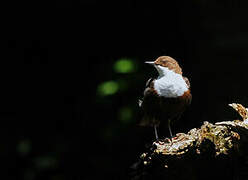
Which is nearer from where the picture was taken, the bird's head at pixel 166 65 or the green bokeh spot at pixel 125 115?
the bird's head at pixel 166 65

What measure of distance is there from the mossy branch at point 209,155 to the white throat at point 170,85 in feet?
2.04

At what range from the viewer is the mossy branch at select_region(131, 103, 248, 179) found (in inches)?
93.2

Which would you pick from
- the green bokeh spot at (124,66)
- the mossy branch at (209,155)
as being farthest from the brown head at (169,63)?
the mossy branch at (209,155)

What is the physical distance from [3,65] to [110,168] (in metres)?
1.51

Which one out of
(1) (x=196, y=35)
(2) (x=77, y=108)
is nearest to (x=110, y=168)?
(2) (x=77, y=108)

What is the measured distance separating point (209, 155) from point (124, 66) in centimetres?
150

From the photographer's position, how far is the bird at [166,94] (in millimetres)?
3074

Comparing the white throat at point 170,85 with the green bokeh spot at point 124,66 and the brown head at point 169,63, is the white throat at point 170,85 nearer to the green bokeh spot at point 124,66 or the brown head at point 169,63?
the brown head at point 169,63

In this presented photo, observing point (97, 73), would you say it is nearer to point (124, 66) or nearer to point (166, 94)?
point (124, 66)

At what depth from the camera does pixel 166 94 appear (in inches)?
121

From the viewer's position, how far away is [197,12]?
4.74 m

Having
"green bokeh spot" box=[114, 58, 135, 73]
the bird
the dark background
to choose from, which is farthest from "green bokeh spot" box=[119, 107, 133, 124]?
the bird

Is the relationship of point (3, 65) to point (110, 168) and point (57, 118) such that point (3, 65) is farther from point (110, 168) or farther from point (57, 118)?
point (110, 168)

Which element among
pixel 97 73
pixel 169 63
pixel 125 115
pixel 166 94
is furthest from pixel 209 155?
pixel 97 73
